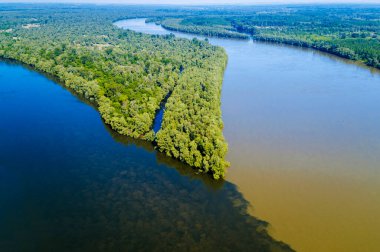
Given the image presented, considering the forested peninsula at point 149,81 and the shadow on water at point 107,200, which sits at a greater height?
the forested peninsula at point 149,81

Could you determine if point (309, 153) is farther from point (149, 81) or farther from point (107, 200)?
point (149, 81)

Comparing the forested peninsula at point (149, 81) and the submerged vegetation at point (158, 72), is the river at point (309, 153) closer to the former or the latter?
the forested peninsula at point (149, 81)

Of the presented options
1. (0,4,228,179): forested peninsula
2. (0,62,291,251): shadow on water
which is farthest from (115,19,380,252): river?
(0,4,228,179): forested peninsula

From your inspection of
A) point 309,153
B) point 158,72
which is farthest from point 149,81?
point 309,153

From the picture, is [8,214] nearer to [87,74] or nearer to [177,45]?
[87,74]

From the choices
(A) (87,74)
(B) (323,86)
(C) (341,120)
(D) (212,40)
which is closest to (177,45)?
(D) (212,40)

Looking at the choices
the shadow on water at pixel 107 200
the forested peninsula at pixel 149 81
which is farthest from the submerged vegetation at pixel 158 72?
the shadow on water at pixel 107 200
